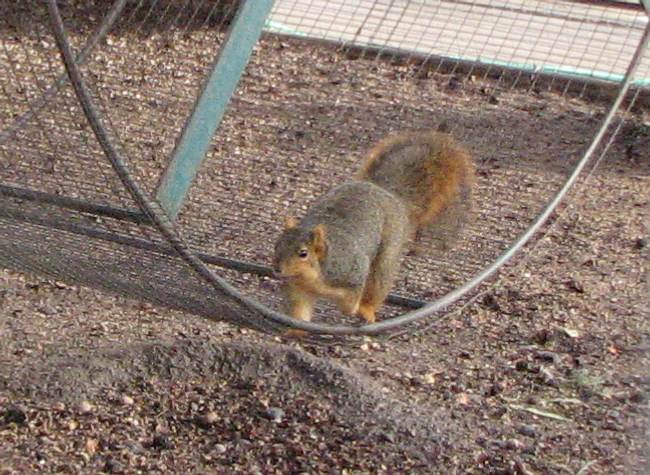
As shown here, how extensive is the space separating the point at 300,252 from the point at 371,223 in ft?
1.08

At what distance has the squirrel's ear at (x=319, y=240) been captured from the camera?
11.8 feet

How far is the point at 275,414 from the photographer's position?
150 inches

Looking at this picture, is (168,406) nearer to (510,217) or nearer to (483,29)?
(510,217)

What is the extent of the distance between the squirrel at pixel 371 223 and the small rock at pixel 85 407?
619mm

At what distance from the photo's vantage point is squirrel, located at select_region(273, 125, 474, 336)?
143 inches

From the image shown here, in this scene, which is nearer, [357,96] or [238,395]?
[238,395]

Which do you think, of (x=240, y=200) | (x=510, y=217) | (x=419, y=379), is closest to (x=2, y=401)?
(x=419, y=379)

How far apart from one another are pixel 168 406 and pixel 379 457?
632 mm

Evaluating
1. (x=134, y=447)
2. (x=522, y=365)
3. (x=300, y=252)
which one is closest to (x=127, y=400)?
(x=134, y=447)

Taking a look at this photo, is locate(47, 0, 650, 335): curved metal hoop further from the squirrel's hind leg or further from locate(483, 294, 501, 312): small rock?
locate(483, 294, 501, 312): small rock

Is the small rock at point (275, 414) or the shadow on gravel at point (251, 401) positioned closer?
the shadow on gravel at point (251, 401)

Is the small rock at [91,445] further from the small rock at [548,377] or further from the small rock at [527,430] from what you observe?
the small rock at [548,377]

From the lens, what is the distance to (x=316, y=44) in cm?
674

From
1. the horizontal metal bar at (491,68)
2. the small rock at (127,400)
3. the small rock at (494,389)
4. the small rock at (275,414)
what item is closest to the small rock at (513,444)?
the small rock at (494,389)
